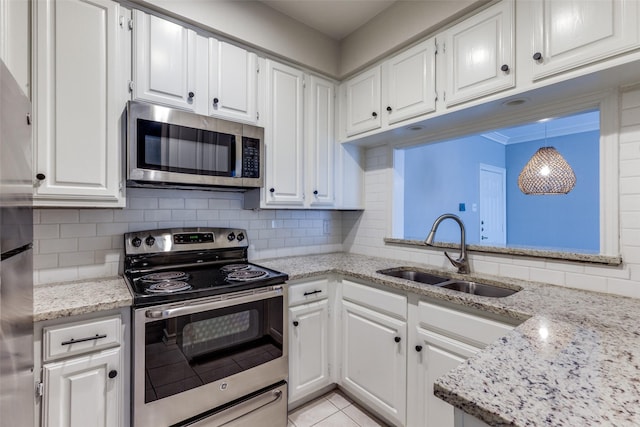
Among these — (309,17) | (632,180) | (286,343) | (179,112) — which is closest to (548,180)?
(632,180)

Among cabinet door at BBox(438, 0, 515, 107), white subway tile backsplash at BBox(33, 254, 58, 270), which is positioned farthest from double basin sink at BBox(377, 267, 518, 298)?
white subway tile backsplash at BBox(33, 254, 58, 270)

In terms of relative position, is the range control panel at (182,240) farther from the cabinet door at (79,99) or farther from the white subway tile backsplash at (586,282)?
the white subway tile backsplash at (586,282)

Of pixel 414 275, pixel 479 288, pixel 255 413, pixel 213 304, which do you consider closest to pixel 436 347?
pixel 479 288

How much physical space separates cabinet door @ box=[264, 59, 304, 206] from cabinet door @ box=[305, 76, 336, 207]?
0.28 ft

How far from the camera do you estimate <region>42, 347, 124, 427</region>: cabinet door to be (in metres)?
1.19

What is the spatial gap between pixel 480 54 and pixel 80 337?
2.34 meters

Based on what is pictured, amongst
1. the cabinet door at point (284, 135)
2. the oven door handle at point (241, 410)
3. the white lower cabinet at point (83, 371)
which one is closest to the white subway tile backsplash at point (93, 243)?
the white lower cabinet at point (83, 371)

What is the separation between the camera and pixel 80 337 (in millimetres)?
1243

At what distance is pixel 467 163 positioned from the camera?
13.5ft

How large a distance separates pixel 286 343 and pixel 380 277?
0.69 meters

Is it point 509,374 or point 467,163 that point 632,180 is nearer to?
point 509,374

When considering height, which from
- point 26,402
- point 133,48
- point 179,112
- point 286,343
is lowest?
point 286,343

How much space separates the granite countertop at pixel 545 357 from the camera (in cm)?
58

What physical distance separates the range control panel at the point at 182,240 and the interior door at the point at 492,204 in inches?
146
